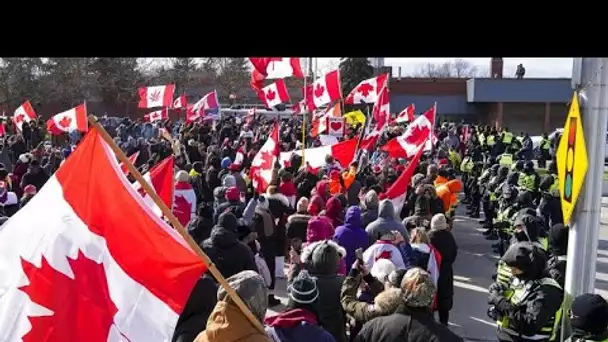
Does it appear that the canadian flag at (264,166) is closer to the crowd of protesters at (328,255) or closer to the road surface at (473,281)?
the crowd of protesters at (328,255)

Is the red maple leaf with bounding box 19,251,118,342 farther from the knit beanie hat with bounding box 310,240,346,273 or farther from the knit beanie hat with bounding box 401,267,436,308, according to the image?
the knit beanie hat with bounding box 310,240,346,273

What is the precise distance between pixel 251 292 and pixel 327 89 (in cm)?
1215

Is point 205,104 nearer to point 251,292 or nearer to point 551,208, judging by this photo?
point 551,208

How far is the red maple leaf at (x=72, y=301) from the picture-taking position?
10.8ft

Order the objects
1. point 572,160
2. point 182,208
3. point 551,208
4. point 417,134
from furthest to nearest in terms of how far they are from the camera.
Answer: point 417,134 < point 551,208 < point 182,208 < point 572,160

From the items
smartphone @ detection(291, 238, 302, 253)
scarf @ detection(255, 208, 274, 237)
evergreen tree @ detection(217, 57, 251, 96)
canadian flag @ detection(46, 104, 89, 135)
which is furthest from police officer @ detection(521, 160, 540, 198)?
evergreen tree @ detection(217, 57, 251, 96)

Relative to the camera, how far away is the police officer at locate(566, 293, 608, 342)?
378cm

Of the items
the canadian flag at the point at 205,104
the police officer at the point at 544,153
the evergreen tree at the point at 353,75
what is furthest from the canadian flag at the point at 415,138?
the evergreen tree at the point at 353,75

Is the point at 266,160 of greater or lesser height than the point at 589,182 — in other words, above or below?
below

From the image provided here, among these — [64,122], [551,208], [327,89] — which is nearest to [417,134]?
[551,208]

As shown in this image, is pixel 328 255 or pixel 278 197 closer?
pixel 328 255

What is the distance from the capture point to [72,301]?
10.9 feet
